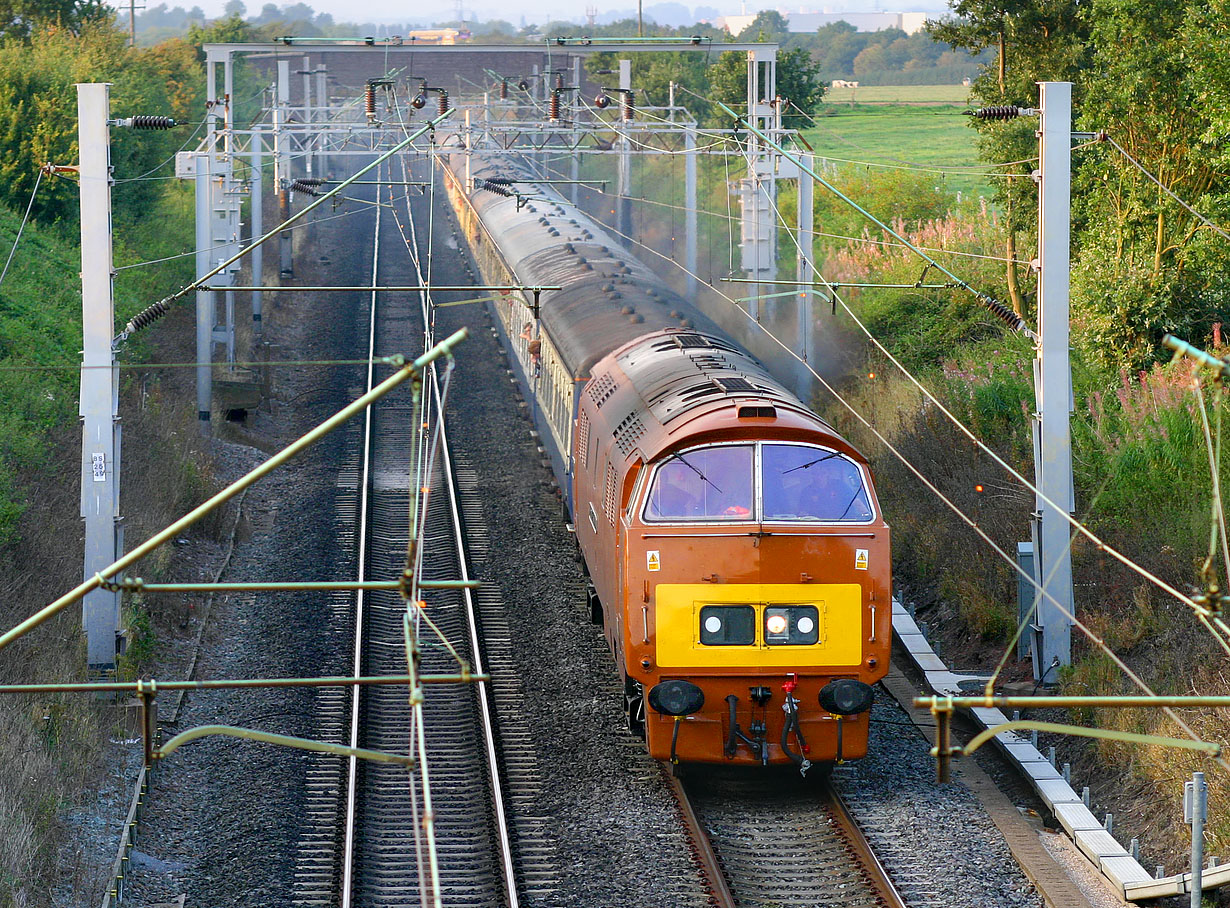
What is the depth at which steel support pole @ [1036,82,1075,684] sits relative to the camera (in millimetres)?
14688

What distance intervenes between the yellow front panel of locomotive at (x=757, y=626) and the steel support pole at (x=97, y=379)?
20.7 ft

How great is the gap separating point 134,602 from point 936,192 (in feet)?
101

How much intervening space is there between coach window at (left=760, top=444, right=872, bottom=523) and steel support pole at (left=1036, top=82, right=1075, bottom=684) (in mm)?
3879

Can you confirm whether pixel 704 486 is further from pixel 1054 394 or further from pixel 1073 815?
pixel 1054 394

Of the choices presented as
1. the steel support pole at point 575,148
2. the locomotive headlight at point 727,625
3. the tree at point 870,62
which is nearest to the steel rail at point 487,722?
the locomotive headlight at point 727,625

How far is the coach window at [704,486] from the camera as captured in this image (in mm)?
11680

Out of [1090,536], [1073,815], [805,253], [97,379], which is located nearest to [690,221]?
[805,253]

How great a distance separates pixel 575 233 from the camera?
84.2ft

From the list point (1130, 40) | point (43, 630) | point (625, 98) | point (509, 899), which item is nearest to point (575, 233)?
point (625, 98)

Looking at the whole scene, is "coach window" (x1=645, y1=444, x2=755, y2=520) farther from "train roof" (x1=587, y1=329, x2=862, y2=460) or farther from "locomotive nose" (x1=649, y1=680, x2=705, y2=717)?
"locomotive nose" (x1=649, y1=680, x2=705, y2=717)

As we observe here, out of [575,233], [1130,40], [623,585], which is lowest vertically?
[623,585]

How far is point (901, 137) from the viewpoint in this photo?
2643 inches

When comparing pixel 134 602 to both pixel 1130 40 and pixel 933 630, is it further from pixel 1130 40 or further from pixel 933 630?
pixel 1130 40

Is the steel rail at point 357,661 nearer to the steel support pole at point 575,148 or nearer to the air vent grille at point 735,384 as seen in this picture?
the air vent grille at point 735,384
